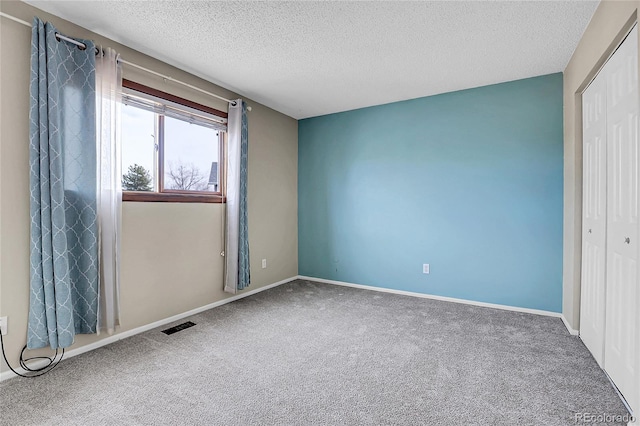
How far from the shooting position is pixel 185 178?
10.4 ft

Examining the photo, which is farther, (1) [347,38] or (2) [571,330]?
(2) [571,330]

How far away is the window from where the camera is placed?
8.84 ft

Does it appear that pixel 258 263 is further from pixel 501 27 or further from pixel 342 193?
pixel 501 27

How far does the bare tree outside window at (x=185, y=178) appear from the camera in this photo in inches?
119

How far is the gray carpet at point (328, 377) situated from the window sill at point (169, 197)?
3.86ft

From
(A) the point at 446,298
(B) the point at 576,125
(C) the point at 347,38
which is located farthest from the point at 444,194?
(C) the point at 347,38

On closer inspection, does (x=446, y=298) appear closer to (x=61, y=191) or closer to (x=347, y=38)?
(x=347, y=38)

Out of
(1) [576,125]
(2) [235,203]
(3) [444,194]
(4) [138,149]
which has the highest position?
(1) [576,125]

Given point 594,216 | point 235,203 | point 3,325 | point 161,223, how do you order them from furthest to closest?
point 235,203
point 161,223
point 594,216
point 3,325

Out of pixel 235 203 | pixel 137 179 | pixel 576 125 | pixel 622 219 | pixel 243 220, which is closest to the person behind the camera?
pixel 622 219

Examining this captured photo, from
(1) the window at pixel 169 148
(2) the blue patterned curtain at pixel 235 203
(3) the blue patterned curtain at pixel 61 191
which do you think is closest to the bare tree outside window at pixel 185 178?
(1) the window at pixel 169 148

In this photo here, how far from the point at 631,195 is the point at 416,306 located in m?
2.17

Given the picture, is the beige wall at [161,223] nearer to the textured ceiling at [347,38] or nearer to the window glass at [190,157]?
the window glass at [190,157]

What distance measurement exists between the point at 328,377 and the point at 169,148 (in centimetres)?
249
